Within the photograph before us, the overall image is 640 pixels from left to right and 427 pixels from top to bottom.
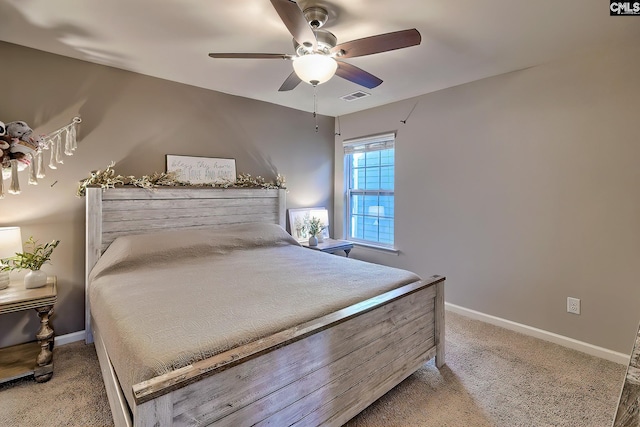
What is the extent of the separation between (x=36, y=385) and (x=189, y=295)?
1355mm

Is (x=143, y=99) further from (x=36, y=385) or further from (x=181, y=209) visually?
(x=36, y=385)

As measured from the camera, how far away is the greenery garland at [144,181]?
103 inches

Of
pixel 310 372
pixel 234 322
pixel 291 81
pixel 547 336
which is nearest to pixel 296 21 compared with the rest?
pixel 291 81

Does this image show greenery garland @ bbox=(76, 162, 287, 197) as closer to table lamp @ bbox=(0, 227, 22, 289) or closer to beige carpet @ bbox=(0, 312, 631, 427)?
table lamp @ bbox=(0, 227, 22, 289)

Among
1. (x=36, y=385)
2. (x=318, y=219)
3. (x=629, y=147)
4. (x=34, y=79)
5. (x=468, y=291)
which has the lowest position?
(x=36, y=385)

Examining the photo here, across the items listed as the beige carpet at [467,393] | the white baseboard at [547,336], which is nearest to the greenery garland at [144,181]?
the beige carpet at [467,393]

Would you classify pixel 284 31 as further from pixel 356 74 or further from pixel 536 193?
pixel 536 193

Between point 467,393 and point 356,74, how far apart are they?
229cm

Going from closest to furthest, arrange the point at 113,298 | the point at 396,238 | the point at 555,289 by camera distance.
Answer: the point at 113,298
the point at 555,289
the point at 396,238

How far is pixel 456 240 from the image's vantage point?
10.9ft

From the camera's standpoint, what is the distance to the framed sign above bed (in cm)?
317

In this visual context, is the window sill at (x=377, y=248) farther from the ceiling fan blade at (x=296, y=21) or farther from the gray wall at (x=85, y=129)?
the ceiling fan blade at (x=296, y=21)

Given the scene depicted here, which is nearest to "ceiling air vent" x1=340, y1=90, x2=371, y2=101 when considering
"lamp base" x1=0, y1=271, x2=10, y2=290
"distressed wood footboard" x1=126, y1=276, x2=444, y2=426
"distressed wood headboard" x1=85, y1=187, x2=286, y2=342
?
"distressed wood headboard" x1=85, y1=187, x2=286, y2=342

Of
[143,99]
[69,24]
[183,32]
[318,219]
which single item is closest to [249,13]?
[183,32]
